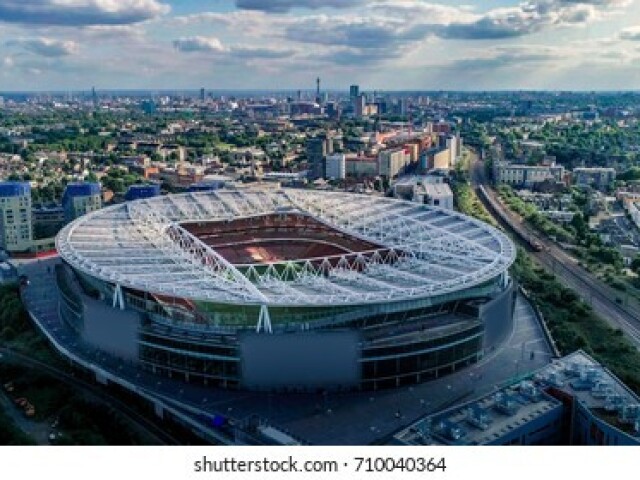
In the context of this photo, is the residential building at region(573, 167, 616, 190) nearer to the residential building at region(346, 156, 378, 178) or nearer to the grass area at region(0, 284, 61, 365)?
the residential building at region(346, 156, 378, 178)

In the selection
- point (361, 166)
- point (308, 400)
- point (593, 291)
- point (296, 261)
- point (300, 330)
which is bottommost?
point (593, 291)

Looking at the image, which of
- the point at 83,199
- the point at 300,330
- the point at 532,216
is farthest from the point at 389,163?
the point at 300,330

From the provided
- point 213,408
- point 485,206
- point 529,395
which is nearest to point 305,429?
point 213,408

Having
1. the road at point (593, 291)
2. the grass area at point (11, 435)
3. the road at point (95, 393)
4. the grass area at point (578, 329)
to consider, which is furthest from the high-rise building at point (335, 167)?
the grass area at point (11, 435)

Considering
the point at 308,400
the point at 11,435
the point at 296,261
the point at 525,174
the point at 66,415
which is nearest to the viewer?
the point at 11,435

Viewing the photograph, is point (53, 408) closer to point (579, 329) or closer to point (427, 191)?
point (579, 329)

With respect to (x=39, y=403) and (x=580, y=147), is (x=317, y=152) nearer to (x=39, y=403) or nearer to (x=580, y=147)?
(x=580, y=147)
